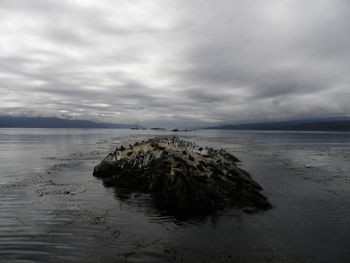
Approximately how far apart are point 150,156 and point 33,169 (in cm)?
1696

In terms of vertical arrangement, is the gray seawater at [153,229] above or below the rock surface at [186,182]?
below

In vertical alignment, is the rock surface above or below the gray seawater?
above

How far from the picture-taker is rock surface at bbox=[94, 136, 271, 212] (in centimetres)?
1589

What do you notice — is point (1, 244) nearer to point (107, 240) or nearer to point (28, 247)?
point (28, 247)

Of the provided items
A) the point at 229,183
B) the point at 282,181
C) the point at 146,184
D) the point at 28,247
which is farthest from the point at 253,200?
the point at 28,247

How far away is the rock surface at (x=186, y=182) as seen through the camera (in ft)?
52.1

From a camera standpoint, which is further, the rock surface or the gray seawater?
the rock surface

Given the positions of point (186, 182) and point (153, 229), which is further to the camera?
point (186, 182)

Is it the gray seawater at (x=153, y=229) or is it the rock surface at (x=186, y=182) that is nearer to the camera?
the gray seawater at (x=153, y=229)

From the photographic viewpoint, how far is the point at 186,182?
54.5ft

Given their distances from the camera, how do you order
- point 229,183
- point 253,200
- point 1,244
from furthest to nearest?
point 229,183
point 253,200
point 1,244

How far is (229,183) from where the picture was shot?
18.4 meters

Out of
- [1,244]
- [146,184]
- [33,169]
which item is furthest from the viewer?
[33,169]

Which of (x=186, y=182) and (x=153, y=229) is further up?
(x=186, y=182)
